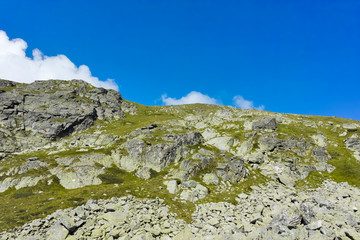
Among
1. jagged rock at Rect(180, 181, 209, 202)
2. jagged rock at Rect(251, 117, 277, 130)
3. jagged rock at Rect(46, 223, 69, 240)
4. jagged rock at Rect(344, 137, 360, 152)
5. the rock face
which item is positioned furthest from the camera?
the rock face

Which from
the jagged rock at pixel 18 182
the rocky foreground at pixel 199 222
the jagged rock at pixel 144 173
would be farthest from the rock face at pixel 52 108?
the rocky foreground at pixel 199 222

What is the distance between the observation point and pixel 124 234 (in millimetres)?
23984

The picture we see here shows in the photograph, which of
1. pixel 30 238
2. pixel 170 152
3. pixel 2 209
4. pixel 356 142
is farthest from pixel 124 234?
pixel 356 142

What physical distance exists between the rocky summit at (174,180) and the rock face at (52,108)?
653mm

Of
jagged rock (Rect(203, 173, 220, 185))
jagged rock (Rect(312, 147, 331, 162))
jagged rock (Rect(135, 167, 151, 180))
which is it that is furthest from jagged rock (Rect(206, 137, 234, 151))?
jagged rock (Rect(135, 167, 151, 180))

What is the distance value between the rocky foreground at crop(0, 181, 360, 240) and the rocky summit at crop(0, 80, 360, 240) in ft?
0.55

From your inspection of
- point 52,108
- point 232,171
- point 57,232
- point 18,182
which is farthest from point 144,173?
point 52,108

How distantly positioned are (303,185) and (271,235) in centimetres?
3809

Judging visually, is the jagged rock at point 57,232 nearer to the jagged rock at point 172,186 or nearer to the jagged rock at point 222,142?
the jagged rock at point 172,186

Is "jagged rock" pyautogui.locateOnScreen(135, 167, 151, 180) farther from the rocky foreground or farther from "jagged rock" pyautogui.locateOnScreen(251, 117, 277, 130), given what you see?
"jagged rock" pyautogui.locateOnScreen(251, 117, 277, 130)

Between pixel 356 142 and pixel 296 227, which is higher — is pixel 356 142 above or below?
above

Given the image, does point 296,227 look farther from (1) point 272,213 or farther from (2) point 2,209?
(2) point 2,209

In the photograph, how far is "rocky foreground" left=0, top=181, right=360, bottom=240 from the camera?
2295 cm

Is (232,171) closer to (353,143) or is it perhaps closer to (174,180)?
(174,180)
